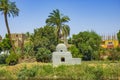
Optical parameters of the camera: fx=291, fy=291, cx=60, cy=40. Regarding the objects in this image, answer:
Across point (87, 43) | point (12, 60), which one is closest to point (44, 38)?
point (12, 60)

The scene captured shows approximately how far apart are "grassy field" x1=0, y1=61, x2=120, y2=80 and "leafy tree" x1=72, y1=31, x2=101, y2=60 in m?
16.9

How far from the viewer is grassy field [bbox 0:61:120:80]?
3703 centimetres

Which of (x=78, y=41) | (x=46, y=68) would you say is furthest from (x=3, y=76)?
(x=78, y=41)

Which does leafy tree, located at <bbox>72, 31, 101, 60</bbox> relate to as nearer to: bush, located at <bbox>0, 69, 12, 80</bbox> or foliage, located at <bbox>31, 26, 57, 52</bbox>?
foliage, located at <bbox>31, 26, 57, 52</bbox>

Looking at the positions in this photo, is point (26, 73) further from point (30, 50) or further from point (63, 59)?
point (30, 50)

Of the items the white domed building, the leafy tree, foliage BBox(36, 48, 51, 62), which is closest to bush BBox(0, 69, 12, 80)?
the white domed building

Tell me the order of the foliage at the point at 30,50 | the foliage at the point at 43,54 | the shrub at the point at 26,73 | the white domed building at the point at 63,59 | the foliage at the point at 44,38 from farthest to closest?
the foliage at the point at 30,50
the foliage at the point at 44,38
the foliage at the point at 43,54
the white domed building at the point at 63,59
the shrub at the point at 26,73

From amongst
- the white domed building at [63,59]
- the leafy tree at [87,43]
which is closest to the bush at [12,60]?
the white domed building at [63,59]

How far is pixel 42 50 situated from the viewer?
50.9m

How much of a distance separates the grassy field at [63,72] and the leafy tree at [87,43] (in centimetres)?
1694

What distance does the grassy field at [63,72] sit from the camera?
37.0m

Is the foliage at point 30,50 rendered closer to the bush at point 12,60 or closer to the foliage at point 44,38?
the foliage at point 44,38

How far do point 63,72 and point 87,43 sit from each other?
22.3m

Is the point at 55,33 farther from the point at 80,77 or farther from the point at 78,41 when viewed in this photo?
the point at 80,77
